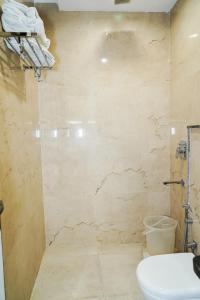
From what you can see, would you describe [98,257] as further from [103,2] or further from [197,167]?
[103,2]

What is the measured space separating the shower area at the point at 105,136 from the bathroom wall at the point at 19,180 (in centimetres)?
5

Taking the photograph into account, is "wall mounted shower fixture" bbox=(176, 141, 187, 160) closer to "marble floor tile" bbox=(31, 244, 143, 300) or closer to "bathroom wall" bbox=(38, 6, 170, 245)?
"bathroom wall" bbox=(38, 6, 170, 245)

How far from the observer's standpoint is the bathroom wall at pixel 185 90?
1697mm

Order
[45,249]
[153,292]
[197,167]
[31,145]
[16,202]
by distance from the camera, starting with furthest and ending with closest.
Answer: [45,249], [31,145], [197,167], [16,202], [153,292]

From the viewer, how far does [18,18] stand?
119cm

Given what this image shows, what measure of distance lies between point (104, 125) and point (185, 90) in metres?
0.83

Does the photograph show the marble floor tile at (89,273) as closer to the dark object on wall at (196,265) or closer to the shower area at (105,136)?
the shower area at (105,136)

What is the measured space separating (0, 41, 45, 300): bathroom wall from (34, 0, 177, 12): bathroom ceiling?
79 centimetres

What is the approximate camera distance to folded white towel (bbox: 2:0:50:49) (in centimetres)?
117

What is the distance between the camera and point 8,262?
46.8 inches

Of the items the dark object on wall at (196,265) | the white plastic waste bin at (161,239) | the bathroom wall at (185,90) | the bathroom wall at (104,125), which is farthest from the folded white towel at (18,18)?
the white plastic waste bin at (161,239)

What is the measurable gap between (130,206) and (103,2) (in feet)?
6.67

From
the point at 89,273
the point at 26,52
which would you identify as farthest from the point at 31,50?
the point at 89,273

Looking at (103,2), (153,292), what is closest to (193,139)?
(153,292)
